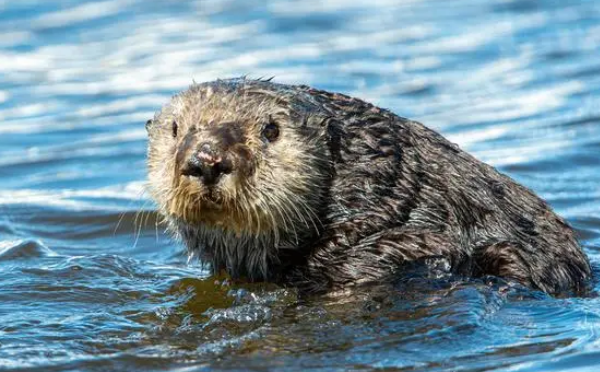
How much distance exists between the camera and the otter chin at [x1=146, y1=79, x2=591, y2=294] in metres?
6.53

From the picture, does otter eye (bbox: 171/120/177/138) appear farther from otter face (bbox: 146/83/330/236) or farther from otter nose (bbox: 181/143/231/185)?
otter nose (bbox: 181/143/231/185)

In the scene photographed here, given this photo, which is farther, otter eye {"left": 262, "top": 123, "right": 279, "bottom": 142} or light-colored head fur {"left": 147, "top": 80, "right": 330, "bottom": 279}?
otter eye {"left": 262, "top": 123, "right": 279, "bottom": 142}

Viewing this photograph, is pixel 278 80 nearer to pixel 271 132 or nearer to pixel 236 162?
pixel 271 132

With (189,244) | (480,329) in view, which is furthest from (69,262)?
(480,329)

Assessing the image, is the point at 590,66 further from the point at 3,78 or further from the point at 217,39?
the point at 3,78

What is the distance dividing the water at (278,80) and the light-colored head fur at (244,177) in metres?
0.38

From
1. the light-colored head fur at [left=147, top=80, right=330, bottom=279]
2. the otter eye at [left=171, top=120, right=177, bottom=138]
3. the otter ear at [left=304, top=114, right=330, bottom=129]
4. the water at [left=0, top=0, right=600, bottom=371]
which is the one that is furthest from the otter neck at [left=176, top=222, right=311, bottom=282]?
the otter ear at [left=304, top=114, right=330, bottom=129]

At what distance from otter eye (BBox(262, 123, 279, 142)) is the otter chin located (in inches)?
0.4

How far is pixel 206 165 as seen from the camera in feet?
20.2

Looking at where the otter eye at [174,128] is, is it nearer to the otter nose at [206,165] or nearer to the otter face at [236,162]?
the otter face at [236,162]

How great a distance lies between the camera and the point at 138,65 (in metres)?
14.6

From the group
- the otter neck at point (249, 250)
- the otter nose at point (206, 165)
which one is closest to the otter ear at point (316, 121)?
the otter neck at point (249, 250)

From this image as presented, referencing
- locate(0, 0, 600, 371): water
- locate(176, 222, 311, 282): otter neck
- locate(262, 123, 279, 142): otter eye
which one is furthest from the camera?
locate(176, 222, 311, 282): otter neck

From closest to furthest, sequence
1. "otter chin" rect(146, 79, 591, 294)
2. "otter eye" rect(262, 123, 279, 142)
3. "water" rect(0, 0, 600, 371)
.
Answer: "water" rect(0, 0, 600, 371) < "otter chin" rect(146, 79, 591, 294) < "otter eye" rect(262, 123, 279, 142)
